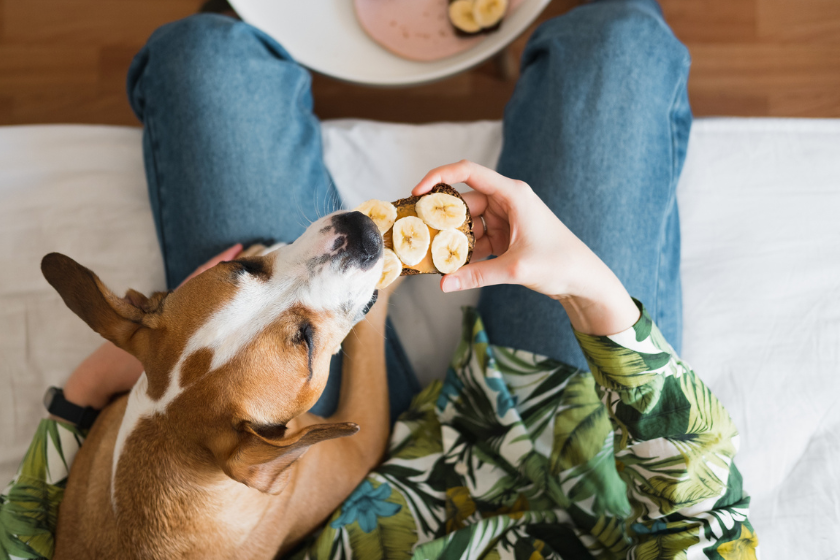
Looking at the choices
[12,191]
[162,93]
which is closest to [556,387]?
[162,93]

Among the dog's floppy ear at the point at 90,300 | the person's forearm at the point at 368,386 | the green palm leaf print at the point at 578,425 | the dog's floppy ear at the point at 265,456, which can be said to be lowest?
the person's forearm at the point at 368,386

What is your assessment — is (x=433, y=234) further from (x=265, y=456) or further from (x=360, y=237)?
(x=265, y=456)

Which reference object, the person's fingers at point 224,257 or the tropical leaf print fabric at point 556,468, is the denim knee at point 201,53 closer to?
the person's fingers at point 224,257

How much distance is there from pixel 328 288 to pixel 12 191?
163cm

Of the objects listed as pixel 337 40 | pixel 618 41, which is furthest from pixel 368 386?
pixel 618 41

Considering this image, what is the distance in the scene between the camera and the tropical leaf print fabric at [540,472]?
153cm

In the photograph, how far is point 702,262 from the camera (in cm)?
219

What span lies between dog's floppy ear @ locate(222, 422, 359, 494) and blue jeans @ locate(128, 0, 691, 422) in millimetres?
667

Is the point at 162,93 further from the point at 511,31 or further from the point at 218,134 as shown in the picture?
the point at 511,31

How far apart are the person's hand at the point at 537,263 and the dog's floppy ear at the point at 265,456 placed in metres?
0.46

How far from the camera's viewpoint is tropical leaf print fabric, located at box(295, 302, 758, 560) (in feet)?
5.03

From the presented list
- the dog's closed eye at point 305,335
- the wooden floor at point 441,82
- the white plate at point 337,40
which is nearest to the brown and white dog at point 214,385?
the dog's closed eye at point 305,335

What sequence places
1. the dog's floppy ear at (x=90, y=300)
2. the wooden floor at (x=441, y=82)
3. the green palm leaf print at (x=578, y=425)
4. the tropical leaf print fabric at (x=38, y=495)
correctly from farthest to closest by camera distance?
1. the wooden floor at (x=441, y=82)
2. the green palm leaf print at (x=578, y=425)
3. the tropical leaf print fabric at (x=38, y=495)
4. the dog's floppy ear at (x=90, y=300)

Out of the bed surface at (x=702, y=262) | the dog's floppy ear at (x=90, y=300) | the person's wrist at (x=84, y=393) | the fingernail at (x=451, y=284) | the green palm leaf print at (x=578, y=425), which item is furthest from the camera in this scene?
the bed surface at (x=702, y=262)
